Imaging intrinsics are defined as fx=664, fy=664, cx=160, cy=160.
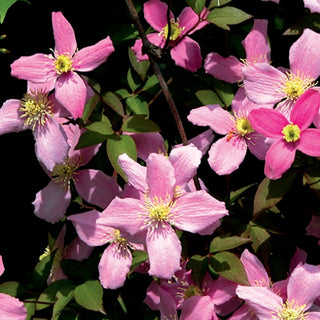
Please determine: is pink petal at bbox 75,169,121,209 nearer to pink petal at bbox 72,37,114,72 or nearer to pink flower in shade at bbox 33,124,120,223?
pink flower in shade at bbox 33,124,120,223

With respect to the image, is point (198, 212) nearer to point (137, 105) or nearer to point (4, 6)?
point (137, 105)

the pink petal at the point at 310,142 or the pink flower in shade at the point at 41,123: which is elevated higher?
the pink petal at the point at 310,142

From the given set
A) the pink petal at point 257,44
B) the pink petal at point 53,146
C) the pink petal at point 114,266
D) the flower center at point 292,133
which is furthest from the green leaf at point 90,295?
the pink petal at point 257,44

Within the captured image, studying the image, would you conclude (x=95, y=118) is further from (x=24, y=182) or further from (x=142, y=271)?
(x=24, y=182)

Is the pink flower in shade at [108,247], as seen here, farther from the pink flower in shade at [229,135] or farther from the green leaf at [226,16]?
the green leaf at [226,16]

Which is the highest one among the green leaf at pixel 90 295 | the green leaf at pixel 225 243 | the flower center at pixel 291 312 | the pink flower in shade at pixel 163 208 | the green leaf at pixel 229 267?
the pink flower in shade at pixel 163 208

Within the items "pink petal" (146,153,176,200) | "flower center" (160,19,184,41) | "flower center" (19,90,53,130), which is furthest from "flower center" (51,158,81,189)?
"flower center" (160,19,184,41)

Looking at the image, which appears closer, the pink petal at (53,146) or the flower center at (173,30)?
the pink petal at (53,146)

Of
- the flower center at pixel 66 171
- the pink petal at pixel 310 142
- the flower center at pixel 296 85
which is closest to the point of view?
the pink petal at pixel 310 142
